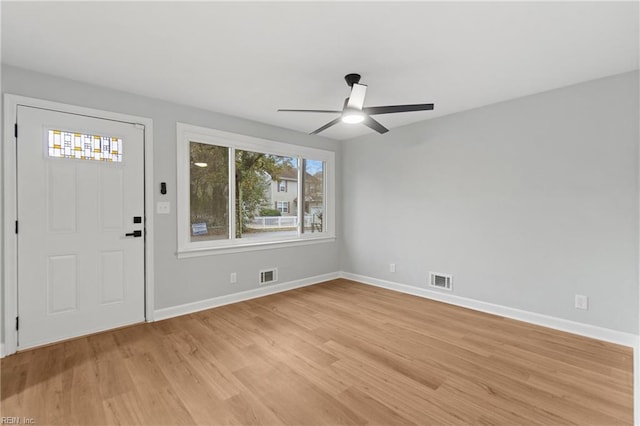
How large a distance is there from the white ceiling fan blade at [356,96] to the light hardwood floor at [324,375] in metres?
2.23

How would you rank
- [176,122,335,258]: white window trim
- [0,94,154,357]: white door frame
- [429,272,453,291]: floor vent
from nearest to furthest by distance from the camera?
[0,94,154,357]: white door frame, [176,122,335,258]: white window trim, [429,272,453,291]: floor vent

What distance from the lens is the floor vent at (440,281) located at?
4.04 metres

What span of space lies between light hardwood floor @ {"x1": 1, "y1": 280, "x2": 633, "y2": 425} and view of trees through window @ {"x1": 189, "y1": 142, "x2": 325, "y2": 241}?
1303 mm

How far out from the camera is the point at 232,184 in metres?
4.13

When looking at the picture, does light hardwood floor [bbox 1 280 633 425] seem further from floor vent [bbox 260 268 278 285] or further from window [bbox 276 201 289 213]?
window [bbox 276 201 289 213]

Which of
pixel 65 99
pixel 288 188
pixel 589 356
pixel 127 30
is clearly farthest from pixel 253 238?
pixel 589 356

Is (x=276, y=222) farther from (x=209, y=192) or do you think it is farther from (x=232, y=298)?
(x=232, y=298)

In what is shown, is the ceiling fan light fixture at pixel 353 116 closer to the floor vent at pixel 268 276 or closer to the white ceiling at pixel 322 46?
the white ceiling at pixel 322 46

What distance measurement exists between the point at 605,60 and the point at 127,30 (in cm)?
386

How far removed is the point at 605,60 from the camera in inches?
101

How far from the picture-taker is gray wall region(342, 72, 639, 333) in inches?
111

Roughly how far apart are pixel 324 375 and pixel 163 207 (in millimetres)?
2579

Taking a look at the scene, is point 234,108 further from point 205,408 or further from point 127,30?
point 205,408

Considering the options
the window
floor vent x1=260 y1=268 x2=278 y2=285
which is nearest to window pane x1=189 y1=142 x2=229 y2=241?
floor vent x1=260 y1=268 x2=278 y2=285
